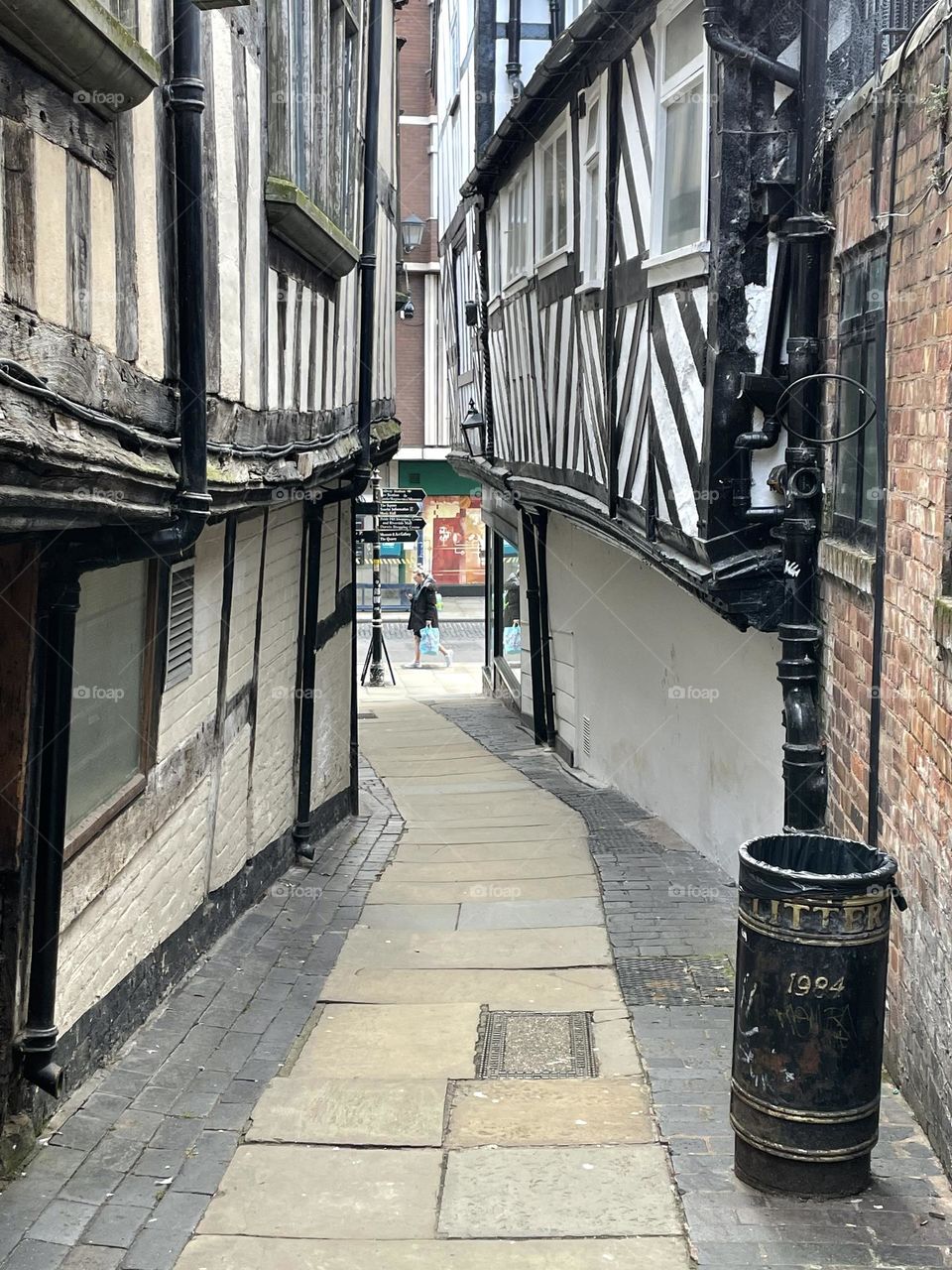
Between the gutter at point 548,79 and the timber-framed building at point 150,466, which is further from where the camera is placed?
the gutter at point 548,79

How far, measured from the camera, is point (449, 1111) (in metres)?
5.38

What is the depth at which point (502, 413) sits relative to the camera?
14.4 meters

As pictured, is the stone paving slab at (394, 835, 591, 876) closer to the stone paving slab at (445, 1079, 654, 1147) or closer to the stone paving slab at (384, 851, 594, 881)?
the stone paving slab at (384, 851, 594, 881)

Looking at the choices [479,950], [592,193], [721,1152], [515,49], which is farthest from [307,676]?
[515,49]

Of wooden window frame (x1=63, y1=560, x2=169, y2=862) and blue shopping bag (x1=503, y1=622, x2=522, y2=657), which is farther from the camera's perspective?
blue shopping bag (x1=503, y1=622, x2=522, y2=657)

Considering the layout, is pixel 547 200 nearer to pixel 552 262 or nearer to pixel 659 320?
pixel 552 262

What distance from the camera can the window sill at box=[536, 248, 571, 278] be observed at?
1048cm

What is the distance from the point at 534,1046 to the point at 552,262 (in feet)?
22.3

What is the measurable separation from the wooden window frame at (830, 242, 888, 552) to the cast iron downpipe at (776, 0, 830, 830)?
0.58 feet

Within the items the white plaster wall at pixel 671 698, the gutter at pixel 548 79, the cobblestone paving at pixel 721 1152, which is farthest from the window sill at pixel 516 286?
the cobblestone paving at pixel 721 1152

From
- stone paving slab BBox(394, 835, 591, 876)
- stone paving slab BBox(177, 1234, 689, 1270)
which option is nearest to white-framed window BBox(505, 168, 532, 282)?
stone paving slab BBox(394, 835, 591, 876)

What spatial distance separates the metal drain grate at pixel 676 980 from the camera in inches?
259

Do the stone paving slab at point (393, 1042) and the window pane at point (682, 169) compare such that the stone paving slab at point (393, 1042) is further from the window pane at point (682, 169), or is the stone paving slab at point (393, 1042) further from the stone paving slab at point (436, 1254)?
the window pane at point (682, 169)

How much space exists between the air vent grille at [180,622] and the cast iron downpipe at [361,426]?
294 cm
